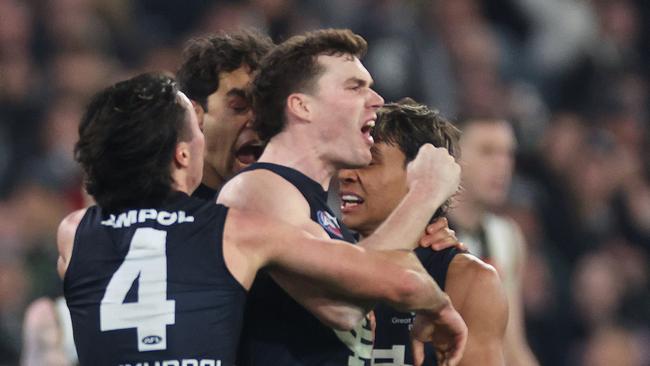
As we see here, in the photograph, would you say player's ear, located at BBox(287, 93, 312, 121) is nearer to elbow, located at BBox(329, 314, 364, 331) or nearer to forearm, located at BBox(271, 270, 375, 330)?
forearm, located at BBox(271, 270, 375, 330)

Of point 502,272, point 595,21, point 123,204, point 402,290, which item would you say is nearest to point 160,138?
point 123,204

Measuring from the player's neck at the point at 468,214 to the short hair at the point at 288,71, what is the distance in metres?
3.23

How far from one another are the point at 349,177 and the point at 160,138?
1224mm

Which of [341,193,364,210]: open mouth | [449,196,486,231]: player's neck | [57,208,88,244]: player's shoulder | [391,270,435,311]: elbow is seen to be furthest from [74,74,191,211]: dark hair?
[449,196,486,231]: player's neck

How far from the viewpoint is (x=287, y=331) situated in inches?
169

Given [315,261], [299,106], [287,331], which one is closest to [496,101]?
[299,106]

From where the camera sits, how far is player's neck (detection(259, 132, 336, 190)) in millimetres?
4414

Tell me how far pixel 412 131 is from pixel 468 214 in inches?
109

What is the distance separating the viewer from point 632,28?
11.9m

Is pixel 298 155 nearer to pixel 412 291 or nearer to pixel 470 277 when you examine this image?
pixel 412 291

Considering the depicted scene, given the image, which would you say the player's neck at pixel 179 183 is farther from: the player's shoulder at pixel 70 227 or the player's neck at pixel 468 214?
the player's neck at pixel 468 214

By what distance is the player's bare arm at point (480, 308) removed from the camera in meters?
4.66

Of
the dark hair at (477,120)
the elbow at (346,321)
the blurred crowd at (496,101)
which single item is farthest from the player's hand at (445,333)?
the blurred crowd at (496,101)

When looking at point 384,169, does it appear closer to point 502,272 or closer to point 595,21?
point 502,272
